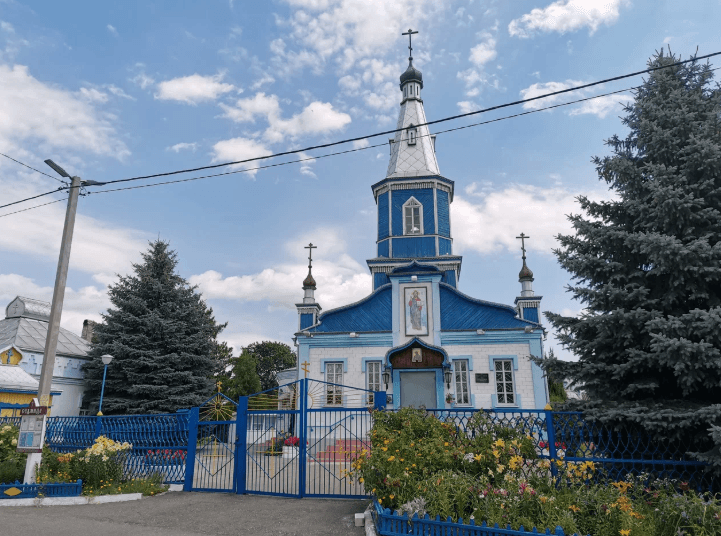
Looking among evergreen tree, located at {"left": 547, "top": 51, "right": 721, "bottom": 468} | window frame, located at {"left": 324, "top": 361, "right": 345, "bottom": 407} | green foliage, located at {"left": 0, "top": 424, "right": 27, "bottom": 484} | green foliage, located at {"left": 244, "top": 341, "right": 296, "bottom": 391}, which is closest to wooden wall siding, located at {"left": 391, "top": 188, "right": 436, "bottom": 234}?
window frame, located at {"left": 324, "top": 361, "right": 345, "bottom": 407}

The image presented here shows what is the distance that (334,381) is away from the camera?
1886 centimetres

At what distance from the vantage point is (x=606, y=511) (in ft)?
17.3

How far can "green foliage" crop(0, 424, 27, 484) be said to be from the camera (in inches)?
368

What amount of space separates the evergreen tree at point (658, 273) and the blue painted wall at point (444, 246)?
1279 cm

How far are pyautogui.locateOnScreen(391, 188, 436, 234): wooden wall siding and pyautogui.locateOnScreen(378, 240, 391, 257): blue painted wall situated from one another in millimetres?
454

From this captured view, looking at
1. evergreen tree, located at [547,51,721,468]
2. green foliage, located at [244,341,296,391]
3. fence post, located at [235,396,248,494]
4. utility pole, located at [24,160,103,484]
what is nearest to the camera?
evergreen tree, located at [547,51,721,468]

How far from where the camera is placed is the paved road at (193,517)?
671 centimetres

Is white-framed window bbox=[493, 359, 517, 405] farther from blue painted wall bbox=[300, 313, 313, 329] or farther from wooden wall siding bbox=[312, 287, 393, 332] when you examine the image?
blue painted wall bbox=[300, 313, 313, 329]

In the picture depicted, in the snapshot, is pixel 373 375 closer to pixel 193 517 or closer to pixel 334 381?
pixel 334 381

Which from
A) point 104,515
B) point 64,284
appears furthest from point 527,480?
point 64,284

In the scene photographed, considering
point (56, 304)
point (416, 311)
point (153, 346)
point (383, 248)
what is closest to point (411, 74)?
point (383, 248)

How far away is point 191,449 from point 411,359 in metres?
10.2

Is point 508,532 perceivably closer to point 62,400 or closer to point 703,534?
point 703,534

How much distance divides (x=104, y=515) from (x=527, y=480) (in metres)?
6.22
